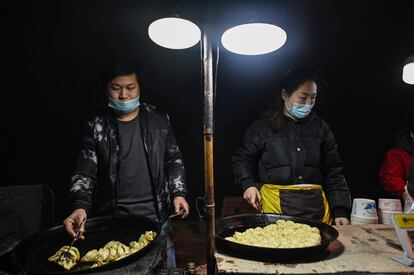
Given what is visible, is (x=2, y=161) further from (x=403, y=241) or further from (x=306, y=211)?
(x=403, y=241)

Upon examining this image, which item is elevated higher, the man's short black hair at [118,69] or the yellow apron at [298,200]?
the man's short black hair at [118,69]

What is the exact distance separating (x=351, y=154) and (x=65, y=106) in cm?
494

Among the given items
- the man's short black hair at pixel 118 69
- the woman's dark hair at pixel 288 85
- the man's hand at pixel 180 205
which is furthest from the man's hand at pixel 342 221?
the man's short black hair at pixel 118 69

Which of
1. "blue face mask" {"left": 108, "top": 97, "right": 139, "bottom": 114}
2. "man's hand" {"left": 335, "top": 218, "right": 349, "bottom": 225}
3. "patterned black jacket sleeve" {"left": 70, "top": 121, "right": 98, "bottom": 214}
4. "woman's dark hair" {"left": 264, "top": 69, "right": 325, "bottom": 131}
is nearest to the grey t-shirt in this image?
"blue face mask" {"left": 108, "top": 97, "right": 139, "bottom": 114}

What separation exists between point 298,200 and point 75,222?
220cm

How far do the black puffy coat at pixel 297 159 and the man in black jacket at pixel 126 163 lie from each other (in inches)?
36.4

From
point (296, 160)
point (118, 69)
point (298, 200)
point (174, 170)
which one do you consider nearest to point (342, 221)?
point (298, 200)

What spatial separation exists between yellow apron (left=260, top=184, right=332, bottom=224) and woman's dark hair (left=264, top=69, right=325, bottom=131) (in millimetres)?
760

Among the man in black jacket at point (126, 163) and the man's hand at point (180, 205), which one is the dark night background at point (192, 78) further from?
the man's hand at point (180, 205)

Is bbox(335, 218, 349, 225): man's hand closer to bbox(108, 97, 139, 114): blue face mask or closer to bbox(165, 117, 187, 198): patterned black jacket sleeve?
bbox(165, 117, 187, 198): patterned black jacket sleeve

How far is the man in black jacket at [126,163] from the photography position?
2.95 meters

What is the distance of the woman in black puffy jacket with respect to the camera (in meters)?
3.13

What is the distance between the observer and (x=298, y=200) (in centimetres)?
309

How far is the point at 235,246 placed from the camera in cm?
177
